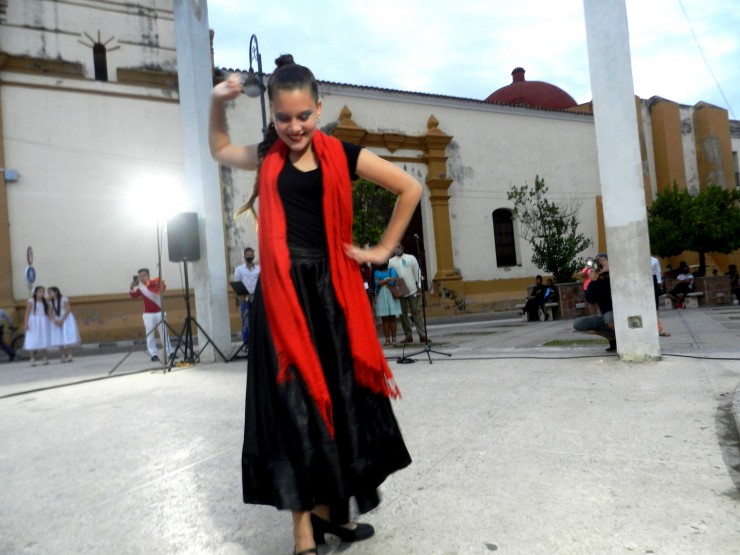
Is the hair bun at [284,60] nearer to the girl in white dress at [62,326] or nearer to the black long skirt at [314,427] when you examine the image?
the black long skirt at [314,427]

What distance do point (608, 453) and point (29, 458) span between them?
2958 millimetres

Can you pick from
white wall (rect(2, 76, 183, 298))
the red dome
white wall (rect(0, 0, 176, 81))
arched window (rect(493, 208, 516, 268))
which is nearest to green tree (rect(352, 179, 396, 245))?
white wall (rect(2, 76, 183, 298))

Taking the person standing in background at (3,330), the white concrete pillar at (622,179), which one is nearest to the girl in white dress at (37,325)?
the person standing in background at (3,330)

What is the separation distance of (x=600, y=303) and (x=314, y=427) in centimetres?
486

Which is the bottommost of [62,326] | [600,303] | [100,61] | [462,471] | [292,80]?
[462,471]

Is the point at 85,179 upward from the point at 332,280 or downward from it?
upward

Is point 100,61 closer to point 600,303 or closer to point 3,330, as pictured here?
point 3,330

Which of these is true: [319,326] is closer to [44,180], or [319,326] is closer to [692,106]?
[44,180]

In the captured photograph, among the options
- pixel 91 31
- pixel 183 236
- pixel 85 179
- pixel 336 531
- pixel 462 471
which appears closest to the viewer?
pixel 336 531

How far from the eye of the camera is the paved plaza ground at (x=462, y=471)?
6.57 ft

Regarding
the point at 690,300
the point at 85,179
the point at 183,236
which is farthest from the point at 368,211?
the point at 690,300

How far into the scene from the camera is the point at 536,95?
25938 mm

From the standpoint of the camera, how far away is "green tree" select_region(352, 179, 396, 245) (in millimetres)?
15070

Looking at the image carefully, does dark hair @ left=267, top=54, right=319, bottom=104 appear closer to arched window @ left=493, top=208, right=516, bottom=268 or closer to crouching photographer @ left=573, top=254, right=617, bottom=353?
crouching photographer @ left=573, top=254, right=617, bottom=353
